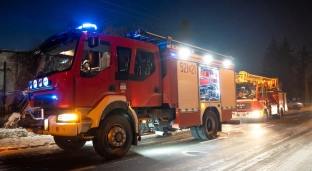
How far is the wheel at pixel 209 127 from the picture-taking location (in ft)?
33.1

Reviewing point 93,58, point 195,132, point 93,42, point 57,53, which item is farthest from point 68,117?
point 195,132

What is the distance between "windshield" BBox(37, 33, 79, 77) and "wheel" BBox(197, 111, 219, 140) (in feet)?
18.9

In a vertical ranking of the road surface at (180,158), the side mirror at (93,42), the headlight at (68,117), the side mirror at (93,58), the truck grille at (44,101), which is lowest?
the road surface at (180,158)

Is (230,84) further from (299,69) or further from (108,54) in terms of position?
(299,69)

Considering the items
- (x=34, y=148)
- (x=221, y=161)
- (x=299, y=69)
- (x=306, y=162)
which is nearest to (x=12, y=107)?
(x=34, y=148)

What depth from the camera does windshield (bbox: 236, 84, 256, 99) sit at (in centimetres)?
1900

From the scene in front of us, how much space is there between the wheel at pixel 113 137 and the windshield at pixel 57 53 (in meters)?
1.69

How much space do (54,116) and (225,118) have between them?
7.53 metres

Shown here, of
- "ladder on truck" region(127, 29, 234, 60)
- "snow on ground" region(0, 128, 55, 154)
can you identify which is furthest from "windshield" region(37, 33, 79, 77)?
"snow on ground" region(0, 128, 55, 154)

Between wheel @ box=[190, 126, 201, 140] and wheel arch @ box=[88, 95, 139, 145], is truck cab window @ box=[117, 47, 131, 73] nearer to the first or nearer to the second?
wheel arch @ box=[88, 95, 139, 145]

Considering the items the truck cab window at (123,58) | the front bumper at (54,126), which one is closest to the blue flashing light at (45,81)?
the front bumper at (54,126)

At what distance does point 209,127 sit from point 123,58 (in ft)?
16.5

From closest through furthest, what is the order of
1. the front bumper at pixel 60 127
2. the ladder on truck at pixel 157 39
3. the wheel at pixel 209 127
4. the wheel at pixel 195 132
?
the front bumper at pixel 60 127, the ladder on truck at pixel 157 39, the wheel at pixel 209 127, the wheel at pixel 195 132

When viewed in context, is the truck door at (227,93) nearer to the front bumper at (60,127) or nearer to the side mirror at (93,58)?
the side mirror at (93,58)
